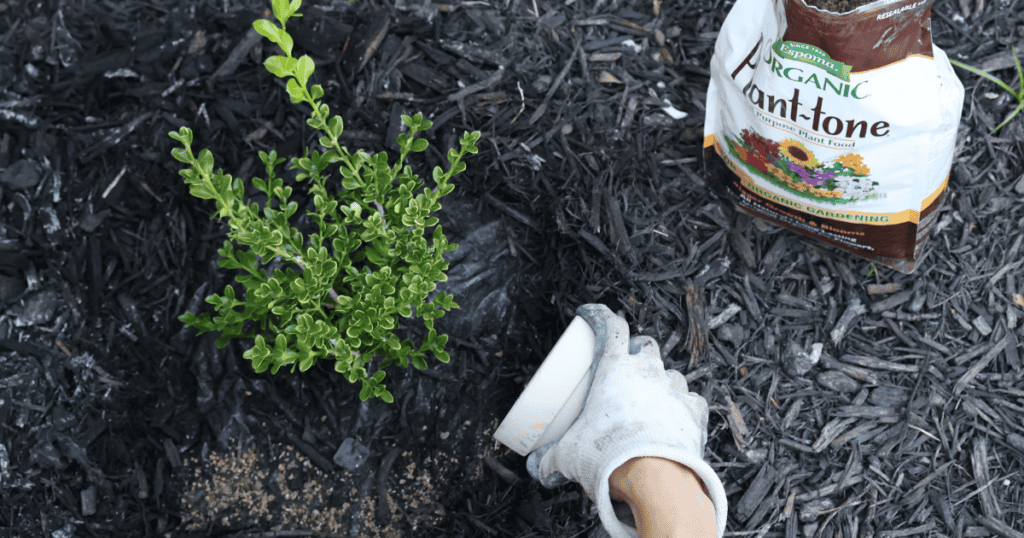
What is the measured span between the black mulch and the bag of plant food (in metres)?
0.19

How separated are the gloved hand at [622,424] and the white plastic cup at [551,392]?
0.04 metres

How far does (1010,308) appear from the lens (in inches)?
75.3

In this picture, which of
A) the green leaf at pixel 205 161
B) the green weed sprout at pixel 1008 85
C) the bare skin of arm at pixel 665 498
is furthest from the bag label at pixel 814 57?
the green leaf at pixel 205 161

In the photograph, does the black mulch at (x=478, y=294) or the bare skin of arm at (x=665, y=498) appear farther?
the black mulch at (x=478, y=294)

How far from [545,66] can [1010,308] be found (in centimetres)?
168

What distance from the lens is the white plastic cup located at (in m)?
1.64

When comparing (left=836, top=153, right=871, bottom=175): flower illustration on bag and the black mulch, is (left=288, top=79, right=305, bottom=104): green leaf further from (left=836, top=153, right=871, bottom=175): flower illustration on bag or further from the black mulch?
(left=836, top=153, right=871, bottom=175): flower illustration on bag

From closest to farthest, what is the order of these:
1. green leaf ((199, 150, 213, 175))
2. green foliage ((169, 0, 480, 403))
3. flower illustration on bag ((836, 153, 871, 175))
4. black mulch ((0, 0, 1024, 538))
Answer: green leaf ((199, 150, 213, 175)) → green foliage ((169, 0, 480, 403)) → flower illustration on bag ((836, 153, 871, 175)) → black mulch ((0, 0, 1024, 538))

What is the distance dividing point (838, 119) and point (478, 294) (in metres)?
1.13

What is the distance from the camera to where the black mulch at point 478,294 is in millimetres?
1847

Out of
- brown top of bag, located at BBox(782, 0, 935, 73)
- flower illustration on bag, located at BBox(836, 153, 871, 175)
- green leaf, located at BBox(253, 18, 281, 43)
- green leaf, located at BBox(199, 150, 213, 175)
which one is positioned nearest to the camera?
green leaf, located at BBox(253, 18, 281, 43)

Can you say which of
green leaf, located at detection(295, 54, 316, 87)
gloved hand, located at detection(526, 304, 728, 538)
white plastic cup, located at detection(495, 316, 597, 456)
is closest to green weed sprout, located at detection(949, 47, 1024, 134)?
gloved hand, located at detection(526, 304, 728, 538)

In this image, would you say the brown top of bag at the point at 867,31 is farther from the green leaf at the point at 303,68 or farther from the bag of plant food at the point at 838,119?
the green leaf at the point at 303,68

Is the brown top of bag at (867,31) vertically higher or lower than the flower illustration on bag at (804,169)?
higher
